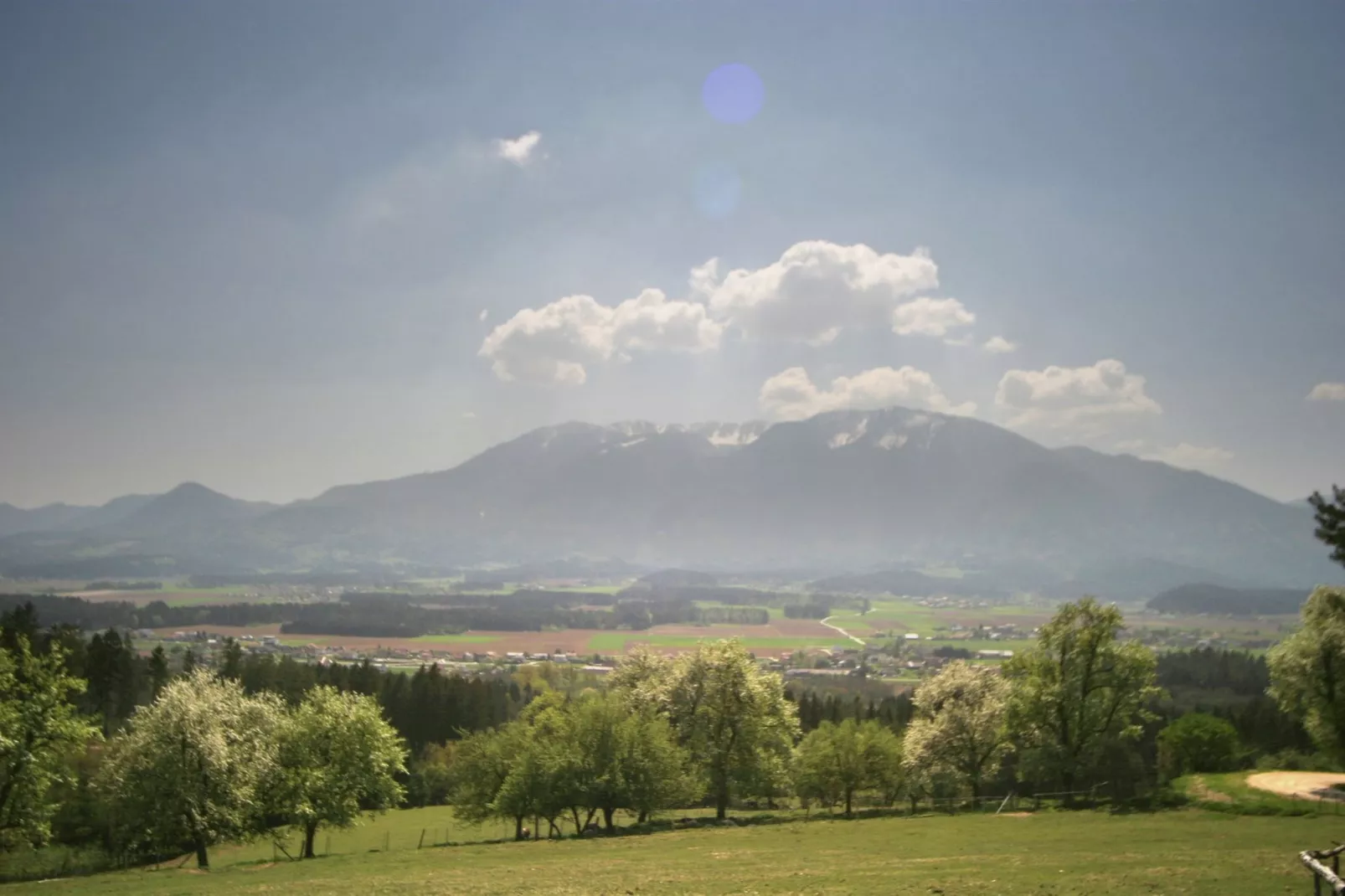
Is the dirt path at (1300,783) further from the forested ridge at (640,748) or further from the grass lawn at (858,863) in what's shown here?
the grass lawn at (858,863)

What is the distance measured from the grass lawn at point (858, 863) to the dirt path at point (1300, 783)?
19.7ft

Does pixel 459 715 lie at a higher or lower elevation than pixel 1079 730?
lower

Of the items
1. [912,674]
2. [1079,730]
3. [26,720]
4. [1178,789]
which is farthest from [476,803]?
[912,674]

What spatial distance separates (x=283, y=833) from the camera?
4725 cm

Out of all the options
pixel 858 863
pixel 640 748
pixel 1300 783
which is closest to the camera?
pixel 858 863


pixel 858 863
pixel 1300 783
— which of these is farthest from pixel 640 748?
pixel 1300 783

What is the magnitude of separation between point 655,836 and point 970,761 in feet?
81.8

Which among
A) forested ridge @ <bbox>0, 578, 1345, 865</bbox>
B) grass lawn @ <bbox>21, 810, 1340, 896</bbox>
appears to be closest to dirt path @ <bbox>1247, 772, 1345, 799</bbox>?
forested ridge @ <bbox>0, 578, 1345, 865</bbox>

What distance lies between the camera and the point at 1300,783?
4088 cm

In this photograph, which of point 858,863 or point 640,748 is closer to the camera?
point 858,863

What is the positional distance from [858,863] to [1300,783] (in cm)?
2937

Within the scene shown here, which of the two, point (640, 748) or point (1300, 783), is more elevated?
point (1300, 783)

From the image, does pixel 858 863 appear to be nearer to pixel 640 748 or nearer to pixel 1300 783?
pixel 640 748

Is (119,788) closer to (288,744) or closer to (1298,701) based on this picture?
(288,744)
